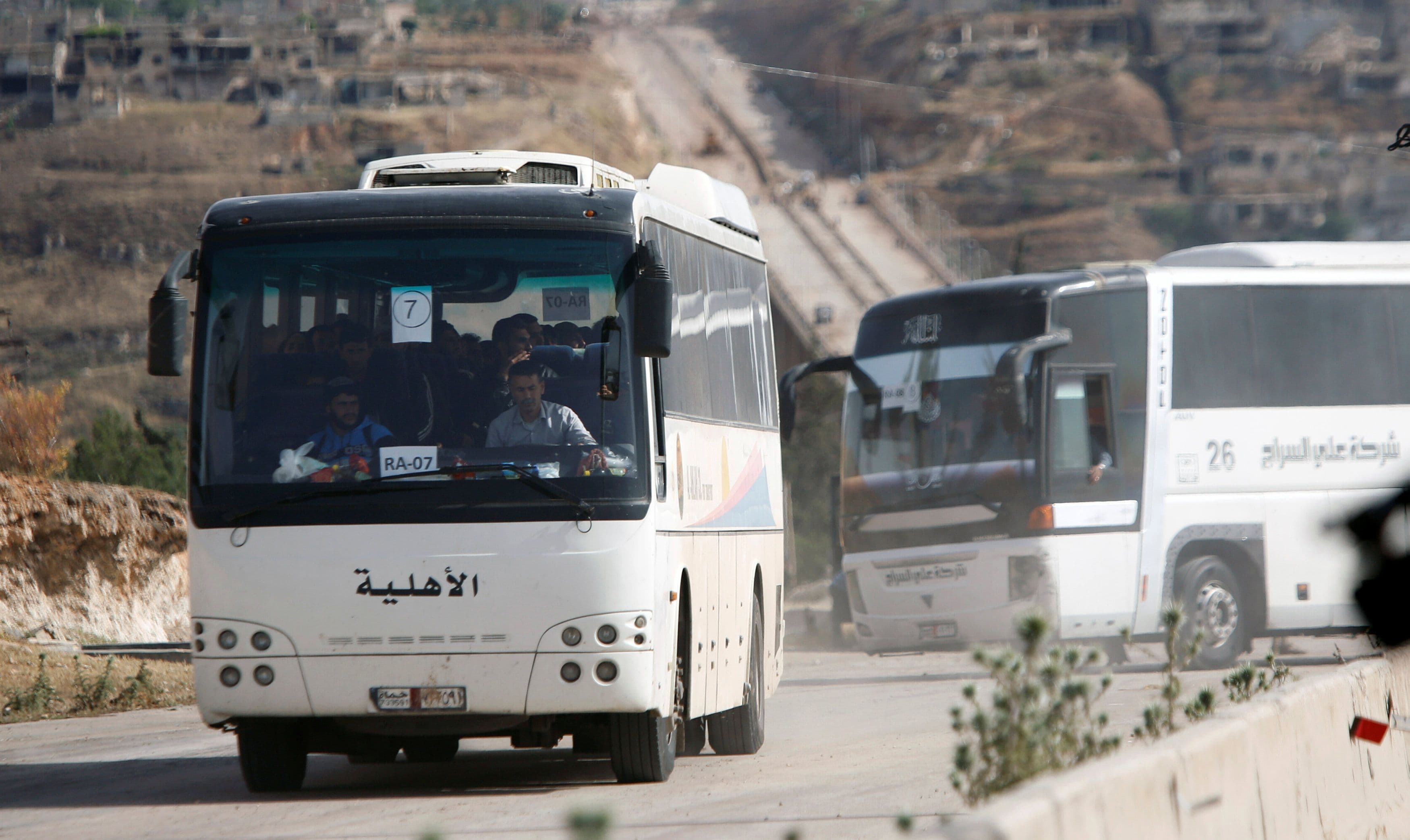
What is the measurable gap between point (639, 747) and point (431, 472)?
1.81 m

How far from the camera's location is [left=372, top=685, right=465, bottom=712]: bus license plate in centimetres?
851

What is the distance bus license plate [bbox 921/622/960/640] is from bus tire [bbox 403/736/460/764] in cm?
965

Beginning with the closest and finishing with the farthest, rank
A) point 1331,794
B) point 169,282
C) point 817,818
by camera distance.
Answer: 1. point 1331,794
2. point 817,818
3. point 169,282

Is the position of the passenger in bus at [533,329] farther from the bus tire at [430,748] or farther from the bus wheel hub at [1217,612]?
the bus wheel hub at [1217,612]

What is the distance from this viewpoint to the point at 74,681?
Result: 1692 cm

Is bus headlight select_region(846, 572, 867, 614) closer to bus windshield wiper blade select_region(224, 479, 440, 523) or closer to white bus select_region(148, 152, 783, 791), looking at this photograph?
white bus select_region(148, 152, 783, 791)

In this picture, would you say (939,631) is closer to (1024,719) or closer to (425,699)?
(425,699)

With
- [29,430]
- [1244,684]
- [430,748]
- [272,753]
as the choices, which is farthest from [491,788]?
[29,430]

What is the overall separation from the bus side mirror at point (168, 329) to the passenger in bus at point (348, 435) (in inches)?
28.8

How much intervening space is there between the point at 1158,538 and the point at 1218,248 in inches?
143

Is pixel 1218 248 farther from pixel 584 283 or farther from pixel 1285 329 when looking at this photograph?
pixel 584 283

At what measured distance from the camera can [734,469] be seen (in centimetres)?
1110

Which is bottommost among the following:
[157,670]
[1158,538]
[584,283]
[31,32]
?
[157,670]

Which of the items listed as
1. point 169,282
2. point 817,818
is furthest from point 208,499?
point 817,818
